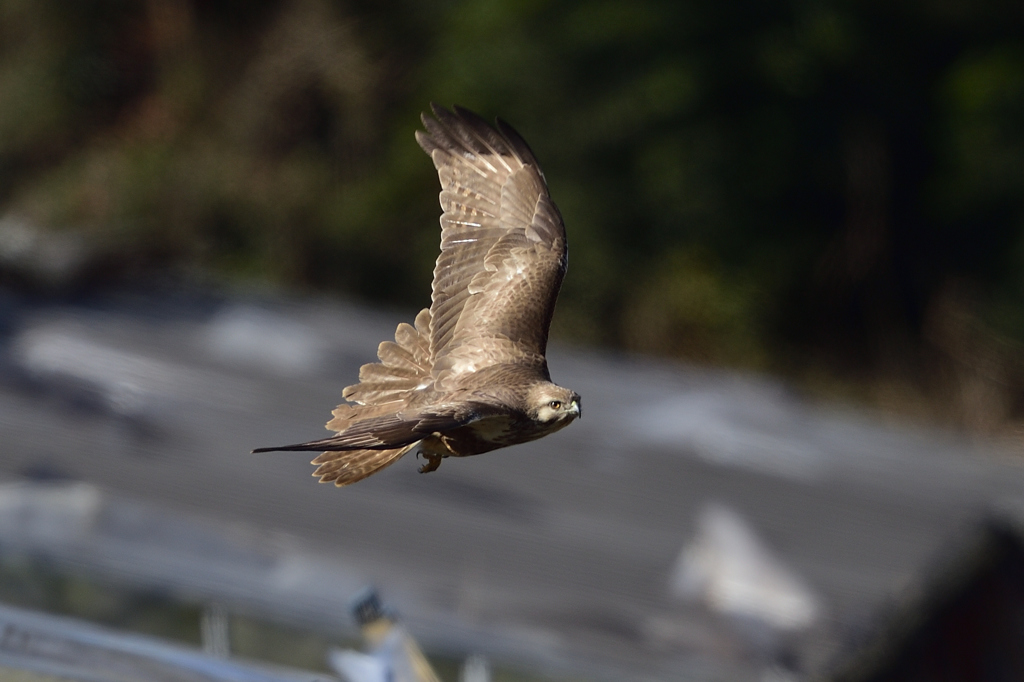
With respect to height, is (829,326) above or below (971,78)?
below

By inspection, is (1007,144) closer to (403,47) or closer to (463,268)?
(403,47)

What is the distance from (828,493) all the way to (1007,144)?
5980 mm

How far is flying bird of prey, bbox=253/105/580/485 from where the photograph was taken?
12.1ft

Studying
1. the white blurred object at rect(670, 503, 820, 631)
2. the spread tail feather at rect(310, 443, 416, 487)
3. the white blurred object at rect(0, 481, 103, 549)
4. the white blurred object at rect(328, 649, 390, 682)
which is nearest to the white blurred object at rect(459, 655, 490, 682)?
the white blurred object at rect(328, 649, 390, 682)

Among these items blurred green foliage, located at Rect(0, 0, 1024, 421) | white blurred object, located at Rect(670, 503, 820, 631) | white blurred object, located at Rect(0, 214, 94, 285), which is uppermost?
blurred green foliage, located at Rect(0, 0, 1024, 421)

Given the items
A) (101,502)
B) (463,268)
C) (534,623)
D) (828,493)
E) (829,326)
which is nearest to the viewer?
(463,268)

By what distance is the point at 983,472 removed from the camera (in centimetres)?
829

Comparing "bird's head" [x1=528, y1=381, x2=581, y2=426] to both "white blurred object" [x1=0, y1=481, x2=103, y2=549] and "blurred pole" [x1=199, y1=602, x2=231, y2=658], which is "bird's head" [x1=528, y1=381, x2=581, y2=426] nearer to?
"blurred pole" [x1=199, y1=602, x2=231, y2=658]

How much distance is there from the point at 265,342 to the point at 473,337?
471cm

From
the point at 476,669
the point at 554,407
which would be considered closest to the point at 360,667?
the point at 476,669

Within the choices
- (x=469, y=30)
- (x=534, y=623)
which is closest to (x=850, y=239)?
(x=469, y=30)

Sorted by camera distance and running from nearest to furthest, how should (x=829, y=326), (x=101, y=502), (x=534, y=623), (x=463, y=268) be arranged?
(x=463, y=268), (x=534, y=623), (x=101, y=502), (x=829, y=326)

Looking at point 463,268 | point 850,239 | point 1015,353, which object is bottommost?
point 463,268

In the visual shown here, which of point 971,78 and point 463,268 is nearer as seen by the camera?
point 463,268
